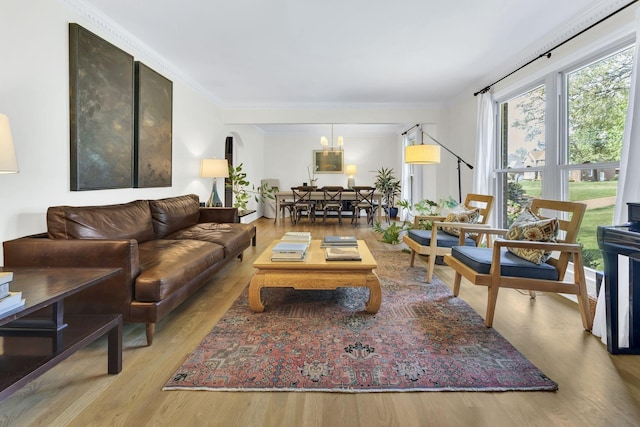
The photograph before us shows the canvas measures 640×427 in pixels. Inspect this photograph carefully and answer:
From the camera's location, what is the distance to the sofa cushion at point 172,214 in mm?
3398

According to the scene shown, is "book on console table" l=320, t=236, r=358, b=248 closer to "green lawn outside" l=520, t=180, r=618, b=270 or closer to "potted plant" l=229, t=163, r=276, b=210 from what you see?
"green lawn outside" l=520, t=180, r=618, b=270

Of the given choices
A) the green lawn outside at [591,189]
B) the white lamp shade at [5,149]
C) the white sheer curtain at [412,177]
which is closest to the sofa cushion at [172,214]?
the white lamp shade at [5,149]

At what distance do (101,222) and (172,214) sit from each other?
1.08 m

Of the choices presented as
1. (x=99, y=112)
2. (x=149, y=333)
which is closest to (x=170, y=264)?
(x=149, y=333)

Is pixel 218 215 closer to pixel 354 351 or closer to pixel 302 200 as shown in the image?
pixel 354 351

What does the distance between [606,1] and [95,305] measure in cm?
423

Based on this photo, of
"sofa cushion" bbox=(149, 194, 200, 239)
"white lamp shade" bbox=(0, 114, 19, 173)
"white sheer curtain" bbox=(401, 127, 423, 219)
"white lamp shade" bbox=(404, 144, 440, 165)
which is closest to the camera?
"white lamp shade" bbox=(0, 114, 19, 173)

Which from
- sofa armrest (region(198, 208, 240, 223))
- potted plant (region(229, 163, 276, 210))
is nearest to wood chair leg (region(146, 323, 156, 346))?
sofa armrest (region(198, 208, 240, 223))

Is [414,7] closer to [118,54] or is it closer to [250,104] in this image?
[118,54]

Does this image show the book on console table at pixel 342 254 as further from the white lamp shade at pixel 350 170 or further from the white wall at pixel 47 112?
the white lamp shade at pixel 350 170

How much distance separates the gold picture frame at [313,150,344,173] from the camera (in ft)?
33.0

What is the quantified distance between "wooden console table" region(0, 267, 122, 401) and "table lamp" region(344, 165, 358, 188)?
8.20 meters

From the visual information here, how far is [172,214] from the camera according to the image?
3.60m

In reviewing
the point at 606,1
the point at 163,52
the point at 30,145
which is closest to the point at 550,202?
the point at 606,1
